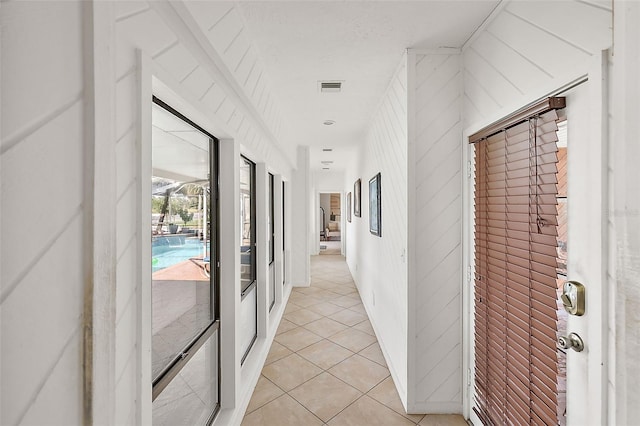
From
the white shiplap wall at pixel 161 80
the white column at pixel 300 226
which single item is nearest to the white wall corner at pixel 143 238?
the white shiplap wall at pixel 161 80

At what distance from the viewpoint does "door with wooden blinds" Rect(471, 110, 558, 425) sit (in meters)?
1.32

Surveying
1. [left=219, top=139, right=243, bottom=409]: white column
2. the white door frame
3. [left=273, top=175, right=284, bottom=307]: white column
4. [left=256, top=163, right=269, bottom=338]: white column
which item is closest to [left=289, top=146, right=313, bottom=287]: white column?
[left=273, top=175, right=284, bottom=307]: white column

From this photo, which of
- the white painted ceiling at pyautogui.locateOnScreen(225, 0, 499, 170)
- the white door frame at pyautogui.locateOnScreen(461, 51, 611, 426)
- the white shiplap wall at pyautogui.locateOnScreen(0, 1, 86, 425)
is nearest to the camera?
the white shiplap wall at pyautogui.locateOnScreen(0, 1, 86, 425)

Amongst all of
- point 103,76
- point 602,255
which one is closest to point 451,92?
point 602,255

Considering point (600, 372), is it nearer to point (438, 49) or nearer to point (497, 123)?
point (497, 123)

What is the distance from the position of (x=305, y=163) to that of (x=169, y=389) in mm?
4599

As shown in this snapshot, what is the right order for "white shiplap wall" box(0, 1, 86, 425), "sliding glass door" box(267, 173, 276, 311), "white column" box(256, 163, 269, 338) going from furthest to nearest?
"sliding glass door" box(267, 173, 276, 311) < "white column" box(256, 163, 269, 338) < "white shiplap wall" box(0, 1, 86, 425)

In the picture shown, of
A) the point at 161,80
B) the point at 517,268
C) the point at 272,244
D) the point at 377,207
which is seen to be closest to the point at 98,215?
the point at 161,80

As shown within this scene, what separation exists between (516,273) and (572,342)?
446 millimetres

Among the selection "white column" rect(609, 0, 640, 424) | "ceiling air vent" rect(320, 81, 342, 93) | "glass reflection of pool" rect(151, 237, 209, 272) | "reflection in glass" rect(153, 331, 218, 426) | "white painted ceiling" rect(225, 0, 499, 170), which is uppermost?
"ceiling air vent" rect(320, 81, 342, 93)

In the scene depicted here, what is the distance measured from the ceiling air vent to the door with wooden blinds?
1.37m

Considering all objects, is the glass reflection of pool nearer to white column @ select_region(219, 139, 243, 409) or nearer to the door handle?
white column @ select_region(219, 139, 243, 409)

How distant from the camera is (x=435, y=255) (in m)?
2.17

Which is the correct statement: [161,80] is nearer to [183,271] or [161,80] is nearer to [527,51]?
[183,271]
